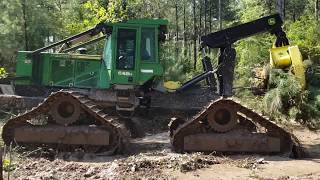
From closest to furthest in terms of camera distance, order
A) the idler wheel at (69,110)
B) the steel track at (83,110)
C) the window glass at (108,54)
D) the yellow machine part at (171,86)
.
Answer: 1. the steel track at (83,110)
2. the idler wheel at (69,110)
3. the window glass at (108,54)
4. the yellow machine part at (171,86)

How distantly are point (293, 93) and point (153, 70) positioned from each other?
3.57 m

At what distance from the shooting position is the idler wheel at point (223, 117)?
10102 millimetres

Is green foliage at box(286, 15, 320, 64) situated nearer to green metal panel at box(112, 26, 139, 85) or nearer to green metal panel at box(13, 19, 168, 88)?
green metal panel at box(13, 19, 168, 88)

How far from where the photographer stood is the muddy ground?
324 inches

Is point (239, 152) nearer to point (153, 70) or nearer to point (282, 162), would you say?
point (282, 162)

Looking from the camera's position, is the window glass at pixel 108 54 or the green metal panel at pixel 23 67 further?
the green metal panel at pixel 23 67

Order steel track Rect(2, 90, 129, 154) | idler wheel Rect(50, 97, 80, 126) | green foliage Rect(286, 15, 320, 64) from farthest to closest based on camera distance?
green foliage Rect(286, 15, 320, 64) < idler wheel Rect(50, 97, 80, 126) < steel track Rect(2, 90, 129, 154)

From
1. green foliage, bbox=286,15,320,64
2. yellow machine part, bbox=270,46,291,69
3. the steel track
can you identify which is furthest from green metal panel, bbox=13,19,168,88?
green foliage, bbox=286,15,320,64

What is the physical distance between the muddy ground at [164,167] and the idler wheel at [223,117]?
1.95 feet

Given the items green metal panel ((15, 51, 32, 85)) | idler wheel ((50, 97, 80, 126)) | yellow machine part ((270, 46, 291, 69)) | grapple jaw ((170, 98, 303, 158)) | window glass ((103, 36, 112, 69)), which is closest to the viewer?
grapple jaw ((170, 98, 303, 158))

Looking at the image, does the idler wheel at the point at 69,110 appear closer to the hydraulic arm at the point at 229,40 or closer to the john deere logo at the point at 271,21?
the hydraulic arm at the point at 229,40

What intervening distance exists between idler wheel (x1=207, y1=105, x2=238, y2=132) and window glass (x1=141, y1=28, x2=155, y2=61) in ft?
9.10

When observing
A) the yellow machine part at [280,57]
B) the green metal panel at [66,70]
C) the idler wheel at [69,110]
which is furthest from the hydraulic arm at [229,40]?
the idler wheel at [69,110]

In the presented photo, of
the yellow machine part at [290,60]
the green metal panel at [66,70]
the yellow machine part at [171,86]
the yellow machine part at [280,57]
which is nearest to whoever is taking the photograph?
the yellow machine part at [290,60]
